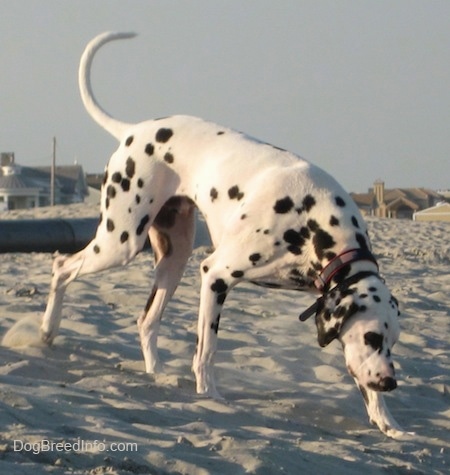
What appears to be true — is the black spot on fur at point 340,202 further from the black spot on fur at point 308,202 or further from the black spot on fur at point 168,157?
the black spot on fur at point 168,157

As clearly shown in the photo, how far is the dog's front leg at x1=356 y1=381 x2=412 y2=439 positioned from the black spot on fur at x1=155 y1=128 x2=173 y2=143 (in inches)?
79.9

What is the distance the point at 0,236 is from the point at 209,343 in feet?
30.7

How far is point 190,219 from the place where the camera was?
762 cm

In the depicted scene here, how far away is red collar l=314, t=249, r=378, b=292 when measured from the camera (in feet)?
20.4

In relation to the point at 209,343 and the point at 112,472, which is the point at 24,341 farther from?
the point at 112,472

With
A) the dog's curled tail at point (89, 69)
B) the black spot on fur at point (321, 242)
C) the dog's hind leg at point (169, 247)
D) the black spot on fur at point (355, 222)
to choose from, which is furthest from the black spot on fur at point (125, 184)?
the black spot on fur at point (355, 222)

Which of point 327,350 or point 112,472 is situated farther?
point 327,350

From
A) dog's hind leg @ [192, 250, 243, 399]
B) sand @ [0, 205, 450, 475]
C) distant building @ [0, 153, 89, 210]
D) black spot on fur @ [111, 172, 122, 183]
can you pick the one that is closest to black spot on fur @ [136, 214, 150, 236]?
black spot on fur @ [111, 172, 122, 183]

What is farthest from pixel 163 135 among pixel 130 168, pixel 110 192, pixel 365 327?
pixel 365 327

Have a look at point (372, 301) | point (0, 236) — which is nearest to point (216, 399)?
point (372, 301)

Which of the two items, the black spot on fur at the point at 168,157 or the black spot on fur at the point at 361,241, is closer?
the black spot on fur at the point at 361,241

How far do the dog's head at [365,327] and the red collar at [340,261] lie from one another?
0.42 feet

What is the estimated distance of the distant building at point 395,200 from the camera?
230 feet

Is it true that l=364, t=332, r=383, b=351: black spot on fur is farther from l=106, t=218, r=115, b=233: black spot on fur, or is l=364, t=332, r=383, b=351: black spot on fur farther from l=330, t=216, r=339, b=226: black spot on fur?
l=106, t=218, r=115, b=233: black spot on fur
